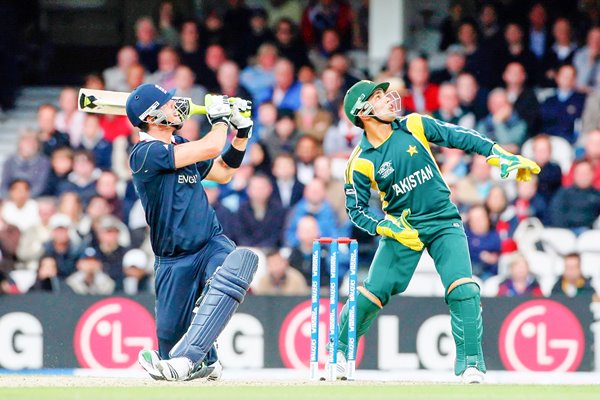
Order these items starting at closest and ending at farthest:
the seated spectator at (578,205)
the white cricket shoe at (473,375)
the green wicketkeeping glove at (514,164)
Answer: the green wicketkeeping glove at (514,164) < the white cricket shoe at (473,375) < the seated spectator at (578,205)

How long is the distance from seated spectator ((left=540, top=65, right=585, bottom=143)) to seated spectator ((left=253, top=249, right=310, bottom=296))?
329 centimetres

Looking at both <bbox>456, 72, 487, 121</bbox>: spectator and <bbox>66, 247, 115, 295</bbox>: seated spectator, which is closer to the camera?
<bbox>66, 247, 115, 295</bbox>: seated spectator

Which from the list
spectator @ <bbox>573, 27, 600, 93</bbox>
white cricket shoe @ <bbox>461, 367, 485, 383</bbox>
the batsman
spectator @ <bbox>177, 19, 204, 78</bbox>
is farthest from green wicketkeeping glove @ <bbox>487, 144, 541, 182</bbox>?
spectator @ <bbox>177, 19, 204, 78</bbox>

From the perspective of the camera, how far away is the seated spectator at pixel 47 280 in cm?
1366

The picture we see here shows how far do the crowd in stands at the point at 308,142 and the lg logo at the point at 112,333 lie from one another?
70cm

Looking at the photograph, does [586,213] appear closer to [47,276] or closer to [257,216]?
[257,216]

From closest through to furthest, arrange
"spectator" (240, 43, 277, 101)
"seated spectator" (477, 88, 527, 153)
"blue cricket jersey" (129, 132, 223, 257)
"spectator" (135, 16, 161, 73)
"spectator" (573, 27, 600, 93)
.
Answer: "blue cricket jersey" (129, 132, 223, 257)
"seated spectator" (477, 88, 527, 153)
"spectator" (573, 27, 600, 93)
"spectator" (240, 43, 277, 101)
"spectator" (135, 16, 161, 73)

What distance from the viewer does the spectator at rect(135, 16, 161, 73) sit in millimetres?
16438

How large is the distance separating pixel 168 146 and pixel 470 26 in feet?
24.6

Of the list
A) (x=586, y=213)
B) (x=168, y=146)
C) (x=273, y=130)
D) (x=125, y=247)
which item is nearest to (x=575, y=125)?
(x=586, y=213)

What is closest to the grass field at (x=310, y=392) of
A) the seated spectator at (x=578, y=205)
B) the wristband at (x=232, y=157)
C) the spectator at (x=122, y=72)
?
the wristband at (x=232, y=157)

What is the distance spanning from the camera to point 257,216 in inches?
555

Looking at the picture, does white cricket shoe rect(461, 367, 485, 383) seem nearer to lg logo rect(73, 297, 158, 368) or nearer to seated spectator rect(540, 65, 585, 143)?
lg logo rect(73, 297, 158, 368)

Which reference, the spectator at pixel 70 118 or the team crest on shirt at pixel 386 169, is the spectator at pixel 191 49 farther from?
the team crest on shirt at pixel 386 169
